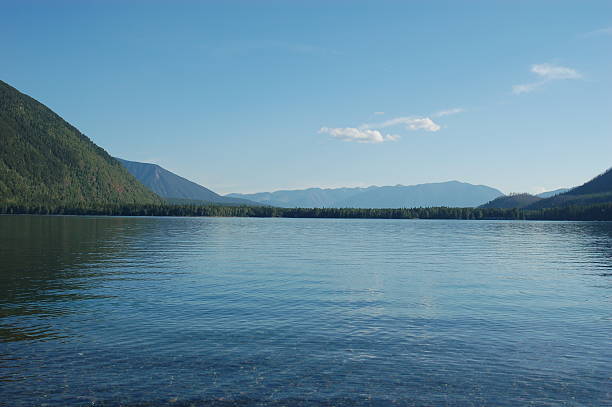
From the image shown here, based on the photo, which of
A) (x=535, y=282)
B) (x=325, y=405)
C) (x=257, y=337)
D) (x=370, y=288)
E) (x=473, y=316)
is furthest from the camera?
(x=535, y=282)

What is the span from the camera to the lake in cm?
1886

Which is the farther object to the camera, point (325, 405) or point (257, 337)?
point (257, 337)

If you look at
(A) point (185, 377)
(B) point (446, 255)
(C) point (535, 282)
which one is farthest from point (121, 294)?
(B) point (446, 255)

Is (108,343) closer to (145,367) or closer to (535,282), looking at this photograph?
(145,367)

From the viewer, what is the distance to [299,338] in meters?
26.2

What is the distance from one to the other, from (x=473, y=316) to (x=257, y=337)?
A: 51.8ft

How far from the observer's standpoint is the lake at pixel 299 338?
61.9 feet

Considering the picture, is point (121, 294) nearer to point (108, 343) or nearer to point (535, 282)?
point (108, 343)

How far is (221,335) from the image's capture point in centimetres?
2652

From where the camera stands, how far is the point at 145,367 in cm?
2112

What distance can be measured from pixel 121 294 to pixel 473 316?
2729 cm

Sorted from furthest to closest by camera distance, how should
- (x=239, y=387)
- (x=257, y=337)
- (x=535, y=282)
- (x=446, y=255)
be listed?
(x=446, y=255)
(x=535, y=282)
(x=257, y=337)
(x=239, y=387)

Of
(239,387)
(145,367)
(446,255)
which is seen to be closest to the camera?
(239,387)

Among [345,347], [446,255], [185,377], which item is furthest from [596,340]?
[446,255]
